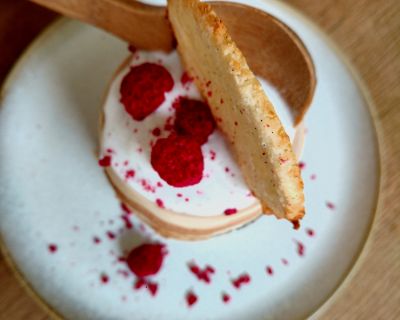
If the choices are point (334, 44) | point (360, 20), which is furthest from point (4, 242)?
point (360, 20)

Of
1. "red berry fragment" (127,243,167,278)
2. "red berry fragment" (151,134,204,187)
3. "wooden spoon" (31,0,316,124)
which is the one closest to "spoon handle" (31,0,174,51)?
"wooden spoon" (31,0,316,124)

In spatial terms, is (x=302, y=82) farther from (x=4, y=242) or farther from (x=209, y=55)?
(x=4, y=242)

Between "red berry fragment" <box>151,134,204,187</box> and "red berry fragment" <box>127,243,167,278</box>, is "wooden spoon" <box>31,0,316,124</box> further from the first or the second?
"red berry fragment" <box>127,243,167,278</box>

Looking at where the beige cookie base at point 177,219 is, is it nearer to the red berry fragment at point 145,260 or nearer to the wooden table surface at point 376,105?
the red berry fragment at point 145,260

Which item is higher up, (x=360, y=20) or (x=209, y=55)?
(x=360, y=20)

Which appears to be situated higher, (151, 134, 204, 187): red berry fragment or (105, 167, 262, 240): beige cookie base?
(151, 134, 204, 187): red berry fragment

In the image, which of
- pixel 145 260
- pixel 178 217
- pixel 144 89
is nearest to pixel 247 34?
pixel 144 89

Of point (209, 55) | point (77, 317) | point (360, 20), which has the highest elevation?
point (360, 20)
